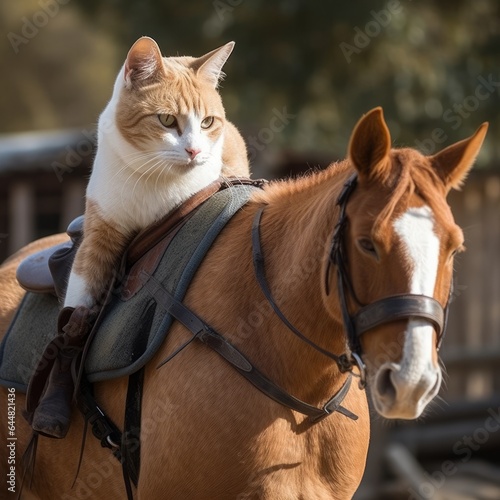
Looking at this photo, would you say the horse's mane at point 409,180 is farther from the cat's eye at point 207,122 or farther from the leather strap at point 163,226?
the cat's eye at point 207,122

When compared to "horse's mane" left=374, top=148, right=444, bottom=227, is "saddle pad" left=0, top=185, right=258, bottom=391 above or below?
below

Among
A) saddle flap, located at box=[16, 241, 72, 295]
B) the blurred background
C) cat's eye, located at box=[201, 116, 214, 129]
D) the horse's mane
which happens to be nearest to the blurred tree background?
the blurred background

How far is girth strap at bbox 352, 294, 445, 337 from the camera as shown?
2.96m

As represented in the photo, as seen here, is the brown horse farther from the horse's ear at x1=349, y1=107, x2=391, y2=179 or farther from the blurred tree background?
the blurred tree background

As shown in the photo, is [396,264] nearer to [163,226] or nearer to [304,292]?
[304,292]

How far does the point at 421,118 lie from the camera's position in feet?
43.8

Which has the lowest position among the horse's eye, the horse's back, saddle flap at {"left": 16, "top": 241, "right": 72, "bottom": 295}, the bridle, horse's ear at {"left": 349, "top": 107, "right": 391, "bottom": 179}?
the horse's back

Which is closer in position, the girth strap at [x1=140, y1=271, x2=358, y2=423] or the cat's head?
the girth strap at [x1=140, y1=271, x2=358, y2=423]

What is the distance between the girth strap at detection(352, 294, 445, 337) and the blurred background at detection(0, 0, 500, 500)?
7700mm

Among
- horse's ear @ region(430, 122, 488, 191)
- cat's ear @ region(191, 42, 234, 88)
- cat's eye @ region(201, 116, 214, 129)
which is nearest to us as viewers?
horse's ear @ region(430, 122, 488, 191)

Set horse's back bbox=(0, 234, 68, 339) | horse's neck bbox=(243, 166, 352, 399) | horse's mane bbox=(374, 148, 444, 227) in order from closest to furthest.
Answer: horse's mane bbox=(374, 148, 444, 227) → horse's neck bbox=(243, 166, 352, 399) → horse's back bbox=(0, 234, 68, 339)

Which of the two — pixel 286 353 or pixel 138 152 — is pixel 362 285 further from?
pixel 138 152

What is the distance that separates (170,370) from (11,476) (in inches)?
55.2

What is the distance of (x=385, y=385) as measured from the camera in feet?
9.80
